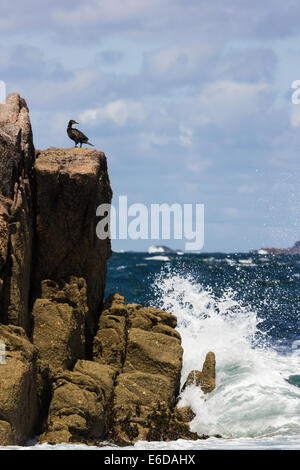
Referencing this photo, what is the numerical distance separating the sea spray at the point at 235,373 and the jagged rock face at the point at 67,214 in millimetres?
2869

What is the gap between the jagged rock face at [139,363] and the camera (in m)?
12.4

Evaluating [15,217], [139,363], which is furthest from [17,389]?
[139,363]

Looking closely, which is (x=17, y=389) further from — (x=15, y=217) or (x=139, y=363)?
(x=139, y=363)

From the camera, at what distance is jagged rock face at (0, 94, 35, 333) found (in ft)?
40.8

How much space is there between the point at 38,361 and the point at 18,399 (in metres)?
1.89

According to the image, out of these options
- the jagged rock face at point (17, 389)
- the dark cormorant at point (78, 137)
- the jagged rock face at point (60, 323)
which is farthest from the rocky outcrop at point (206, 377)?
the dark cormorant at point (78, 137)

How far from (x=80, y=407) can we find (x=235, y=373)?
16.9 feet

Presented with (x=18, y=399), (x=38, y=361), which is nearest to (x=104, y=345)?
(x=38, y=361)

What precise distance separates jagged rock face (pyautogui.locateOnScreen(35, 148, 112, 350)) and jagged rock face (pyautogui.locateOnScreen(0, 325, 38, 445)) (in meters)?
2.39

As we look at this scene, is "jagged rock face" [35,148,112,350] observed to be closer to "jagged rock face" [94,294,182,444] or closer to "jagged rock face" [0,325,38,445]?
"jagged rock face" [94,294,182,444]

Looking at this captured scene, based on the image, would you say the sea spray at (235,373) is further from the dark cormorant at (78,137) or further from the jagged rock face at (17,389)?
the dark cormorant at (78,137)
